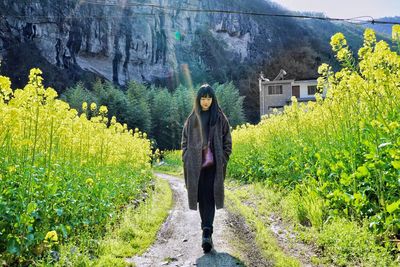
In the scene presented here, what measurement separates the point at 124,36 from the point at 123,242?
60.2 meters

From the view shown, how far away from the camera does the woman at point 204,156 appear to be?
180 inches

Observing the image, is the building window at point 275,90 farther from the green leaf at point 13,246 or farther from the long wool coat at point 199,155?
the green leaf at point 13,246

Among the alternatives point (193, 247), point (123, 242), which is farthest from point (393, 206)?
point (123, 242)

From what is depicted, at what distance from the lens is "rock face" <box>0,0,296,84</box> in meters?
50.4

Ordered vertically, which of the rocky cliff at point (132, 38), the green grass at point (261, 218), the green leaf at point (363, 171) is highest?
the rocky cliff at point (132, 38)

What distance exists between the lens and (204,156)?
4617 millimetres

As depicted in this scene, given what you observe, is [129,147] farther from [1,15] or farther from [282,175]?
[1,15]

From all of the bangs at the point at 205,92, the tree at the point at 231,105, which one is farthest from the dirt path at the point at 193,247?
the tree at the point at 231,105

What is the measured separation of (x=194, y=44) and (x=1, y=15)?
42922mm

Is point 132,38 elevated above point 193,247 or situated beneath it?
elevated above

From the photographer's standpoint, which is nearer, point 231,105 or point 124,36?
point 231,105

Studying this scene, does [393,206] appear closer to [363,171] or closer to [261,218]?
[363,171]

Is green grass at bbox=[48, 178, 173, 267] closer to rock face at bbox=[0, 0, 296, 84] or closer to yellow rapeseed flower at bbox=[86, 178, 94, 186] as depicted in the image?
yellow rapeseed flower at bbox=[86, 178, 94, 186]

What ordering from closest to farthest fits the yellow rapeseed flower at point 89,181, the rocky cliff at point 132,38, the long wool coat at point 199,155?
the long wool coat at point 199,155 → the yellow rapeseed flower at point 89,181 → the rocky cliff at point 132,38
